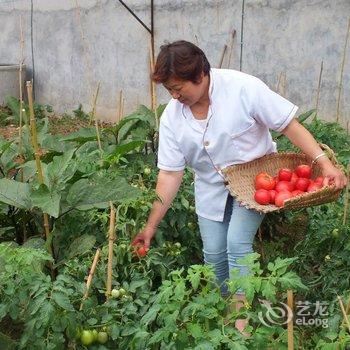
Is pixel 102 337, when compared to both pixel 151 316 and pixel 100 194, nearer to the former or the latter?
pixel 151 316

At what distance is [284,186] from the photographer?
279cm

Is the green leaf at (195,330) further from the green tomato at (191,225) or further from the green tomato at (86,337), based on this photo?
the green tomato at (191,225)

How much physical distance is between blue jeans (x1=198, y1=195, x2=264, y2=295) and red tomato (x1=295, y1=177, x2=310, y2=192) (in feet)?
0.67

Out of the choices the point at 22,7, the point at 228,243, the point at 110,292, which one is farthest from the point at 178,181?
the point at 22,7

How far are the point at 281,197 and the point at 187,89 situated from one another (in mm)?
599

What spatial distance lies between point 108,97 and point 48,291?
6024mm

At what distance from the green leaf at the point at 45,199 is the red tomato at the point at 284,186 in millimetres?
970

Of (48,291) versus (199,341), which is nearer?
(199,341)

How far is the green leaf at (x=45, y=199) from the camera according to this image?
282 cm

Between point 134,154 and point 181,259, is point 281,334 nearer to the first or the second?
point 181,259

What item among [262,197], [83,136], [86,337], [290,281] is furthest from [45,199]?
[83,136]

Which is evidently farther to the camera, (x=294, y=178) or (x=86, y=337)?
(x=294, y=178)

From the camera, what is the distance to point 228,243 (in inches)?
108

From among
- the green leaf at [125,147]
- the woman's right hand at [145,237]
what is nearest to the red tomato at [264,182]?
the woman's right hand at [145,237]
